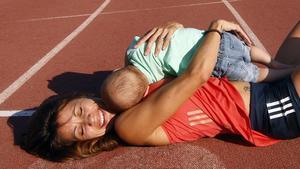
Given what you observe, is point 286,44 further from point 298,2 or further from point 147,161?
point 298,2

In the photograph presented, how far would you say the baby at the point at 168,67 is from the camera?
138 inches

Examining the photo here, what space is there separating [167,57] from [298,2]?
6119mm

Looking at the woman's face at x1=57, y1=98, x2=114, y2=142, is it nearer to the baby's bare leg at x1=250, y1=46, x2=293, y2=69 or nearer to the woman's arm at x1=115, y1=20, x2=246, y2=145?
the woman's arm at x1=115, y1=20, x2=246, y2=145

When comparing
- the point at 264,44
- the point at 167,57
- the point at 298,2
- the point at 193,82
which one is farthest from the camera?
the point at 298,2

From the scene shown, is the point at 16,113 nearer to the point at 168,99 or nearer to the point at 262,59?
the point at 168,99

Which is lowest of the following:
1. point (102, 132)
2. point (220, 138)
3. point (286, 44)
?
point (220, 138)

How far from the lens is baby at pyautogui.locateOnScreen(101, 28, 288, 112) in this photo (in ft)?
11.5

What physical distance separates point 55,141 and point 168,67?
1121 millimetres

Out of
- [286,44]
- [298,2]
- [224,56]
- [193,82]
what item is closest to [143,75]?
[193,82]

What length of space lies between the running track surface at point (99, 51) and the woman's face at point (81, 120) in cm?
33

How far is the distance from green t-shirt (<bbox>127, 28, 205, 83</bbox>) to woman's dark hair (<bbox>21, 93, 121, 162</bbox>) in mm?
481

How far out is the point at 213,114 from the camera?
373 cm

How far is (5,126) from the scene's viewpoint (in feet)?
15.4

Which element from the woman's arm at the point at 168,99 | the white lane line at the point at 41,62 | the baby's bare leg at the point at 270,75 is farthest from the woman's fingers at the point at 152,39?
the white lane line at the point at 41,62
